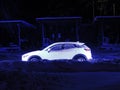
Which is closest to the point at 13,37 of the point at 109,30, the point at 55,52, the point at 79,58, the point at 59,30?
the point at 59,30

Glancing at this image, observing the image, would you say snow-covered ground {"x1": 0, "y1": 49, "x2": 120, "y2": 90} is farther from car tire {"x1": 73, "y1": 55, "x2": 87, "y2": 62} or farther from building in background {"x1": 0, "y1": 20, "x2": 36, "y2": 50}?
building in background {"x1": 0, "y1": 20, "x2": 36, "y2": 50}

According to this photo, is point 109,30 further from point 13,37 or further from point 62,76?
point 62,76

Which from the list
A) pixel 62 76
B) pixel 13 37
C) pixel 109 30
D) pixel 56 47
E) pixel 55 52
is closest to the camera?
pixel 62 76

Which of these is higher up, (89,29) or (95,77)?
(95,77)

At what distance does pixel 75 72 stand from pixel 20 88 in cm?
405

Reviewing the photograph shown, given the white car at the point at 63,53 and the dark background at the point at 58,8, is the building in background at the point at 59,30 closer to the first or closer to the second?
the dark background at the point at 58,8

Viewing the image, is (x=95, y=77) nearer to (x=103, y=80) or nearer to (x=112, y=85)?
(x=103, y=80)

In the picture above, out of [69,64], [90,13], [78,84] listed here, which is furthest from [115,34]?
[78,84]

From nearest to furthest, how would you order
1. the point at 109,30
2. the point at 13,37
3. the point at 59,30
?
the point at 109,30, the point at 13,37, the point at 59,30

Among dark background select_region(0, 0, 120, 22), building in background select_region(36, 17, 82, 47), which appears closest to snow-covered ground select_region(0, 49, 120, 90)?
building in background select_region(36, 17, 82, 47)

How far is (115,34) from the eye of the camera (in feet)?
144

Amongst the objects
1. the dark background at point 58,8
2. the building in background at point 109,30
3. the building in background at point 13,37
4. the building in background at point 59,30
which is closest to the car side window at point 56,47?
the building in background at point 109,30

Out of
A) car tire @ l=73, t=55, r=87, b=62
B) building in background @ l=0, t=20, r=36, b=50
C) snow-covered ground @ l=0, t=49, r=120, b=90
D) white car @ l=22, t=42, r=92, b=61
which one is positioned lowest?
building in background @ l=0, t=20, r=36, b=50

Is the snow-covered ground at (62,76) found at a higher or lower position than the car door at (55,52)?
higher
